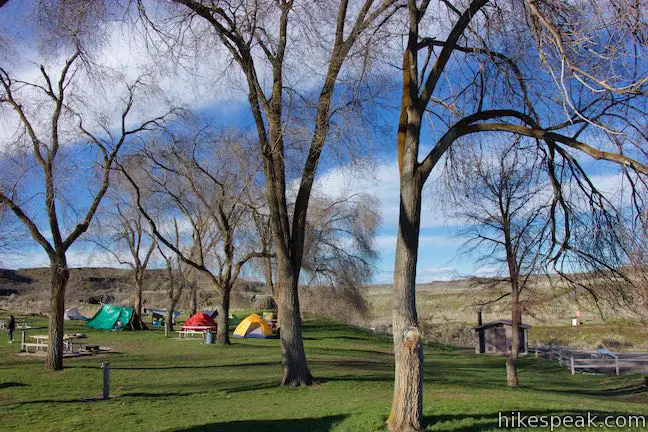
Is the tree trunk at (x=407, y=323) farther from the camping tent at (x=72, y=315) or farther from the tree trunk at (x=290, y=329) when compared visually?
the camping tent at (x=72, y=315)

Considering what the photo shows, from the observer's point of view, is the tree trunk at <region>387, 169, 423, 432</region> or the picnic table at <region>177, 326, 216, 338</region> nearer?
the tree trunk at <region>387, 169, 423, 432</region>

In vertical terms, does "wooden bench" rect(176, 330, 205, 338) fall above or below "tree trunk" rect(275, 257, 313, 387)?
below

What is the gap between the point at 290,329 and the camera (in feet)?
44.5

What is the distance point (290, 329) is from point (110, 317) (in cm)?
2859

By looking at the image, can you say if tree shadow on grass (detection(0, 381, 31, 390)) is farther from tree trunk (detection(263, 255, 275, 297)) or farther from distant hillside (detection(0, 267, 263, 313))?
distant hillside (detection(0, 267, 263, 313))

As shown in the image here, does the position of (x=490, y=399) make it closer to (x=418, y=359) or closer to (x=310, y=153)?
(x=418, y=359)

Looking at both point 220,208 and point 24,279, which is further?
point 24,279

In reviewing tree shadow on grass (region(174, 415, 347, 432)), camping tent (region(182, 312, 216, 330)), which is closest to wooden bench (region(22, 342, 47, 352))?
camping tent (region(182, 312, 216, 330))

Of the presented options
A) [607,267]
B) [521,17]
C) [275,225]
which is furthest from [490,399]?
[521,17]

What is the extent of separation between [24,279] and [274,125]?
296ft

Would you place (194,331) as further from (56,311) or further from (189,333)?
(56,311)

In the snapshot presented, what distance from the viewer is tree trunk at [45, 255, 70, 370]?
55.3 feet

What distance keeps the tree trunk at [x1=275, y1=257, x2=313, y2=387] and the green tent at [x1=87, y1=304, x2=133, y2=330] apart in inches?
1077

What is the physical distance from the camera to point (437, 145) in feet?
28.1
